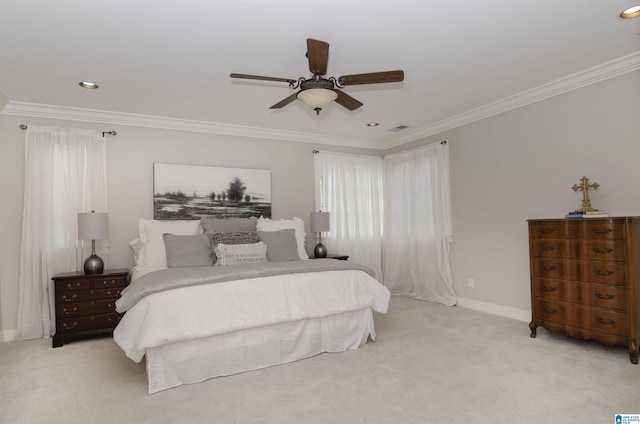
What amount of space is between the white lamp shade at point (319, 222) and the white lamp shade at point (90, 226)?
2473 mm

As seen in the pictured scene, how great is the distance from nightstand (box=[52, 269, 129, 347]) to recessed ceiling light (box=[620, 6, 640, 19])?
4696 mm

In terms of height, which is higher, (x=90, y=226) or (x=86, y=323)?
(x=90, y=226)

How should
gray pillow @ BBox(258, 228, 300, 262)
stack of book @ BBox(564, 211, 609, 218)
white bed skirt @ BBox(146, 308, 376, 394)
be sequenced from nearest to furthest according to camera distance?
white bed skirt @ BBox(146, 308, 376, 394)
stack of book @ BBox(564, 211, 609, 218)
gray pillow @ BBox(258, 228, 300, 262)

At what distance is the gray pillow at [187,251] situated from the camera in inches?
144

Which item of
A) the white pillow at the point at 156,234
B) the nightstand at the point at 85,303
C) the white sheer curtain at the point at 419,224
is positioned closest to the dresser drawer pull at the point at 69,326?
the nightstand at the point at 85,303

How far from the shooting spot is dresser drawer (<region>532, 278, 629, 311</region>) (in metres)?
2.81

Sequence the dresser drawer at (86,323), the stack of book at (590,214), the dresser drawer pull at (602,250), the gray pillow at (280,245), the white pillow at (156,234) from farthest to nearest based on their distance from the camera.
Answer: the gray pillow at (280,245) → the white pillow at (156,234) → the dresser drawer at (86,323) → the stack of book at (590,214) → the dresser drawer pull at (602,250)

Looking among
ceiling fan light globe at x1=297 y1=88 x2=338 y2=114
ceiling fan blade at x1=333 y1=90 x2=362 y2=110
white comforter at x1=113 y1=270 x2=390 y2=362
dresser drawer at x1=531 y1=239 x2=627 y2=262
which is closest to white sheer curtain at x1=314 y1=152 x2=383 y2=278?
white comforter at x1=113 y1=270 x2=390 y2=362

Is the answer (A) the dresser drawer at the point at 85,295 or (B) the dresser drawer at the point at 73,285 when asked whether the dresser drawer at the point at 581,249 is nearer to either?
(A) the dresser drawer at the point at 85,295

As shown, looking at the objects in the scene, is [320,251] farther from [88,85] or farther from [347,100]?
[88,85]

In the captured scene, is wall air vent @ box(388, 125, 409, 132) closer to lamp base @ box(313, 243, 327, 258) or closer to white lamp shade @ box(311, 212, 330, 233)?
white lamp shade @ box(311, 212, 330, 233)

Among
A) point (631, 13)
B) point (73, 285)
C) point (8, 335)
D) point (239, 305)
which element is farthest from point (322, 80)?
point (8, 335)

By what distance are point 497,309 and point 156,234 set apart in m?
3.97

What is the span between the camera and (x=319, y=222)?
195 inches
